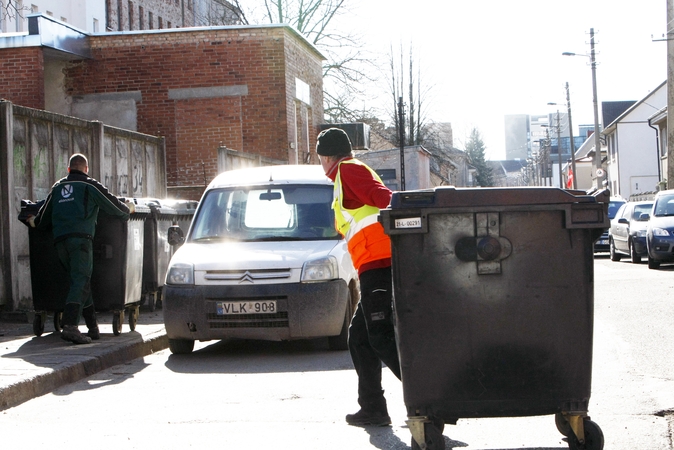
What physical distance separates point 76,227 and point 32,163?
11.0ft

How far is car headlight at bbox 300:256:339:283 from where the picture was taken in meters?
9.24

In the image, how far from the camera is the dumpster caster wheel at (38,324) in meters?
10.2

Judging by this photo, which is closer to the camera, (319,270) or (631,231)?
(319,270)

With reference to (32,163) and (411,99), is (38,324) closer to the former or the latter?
(32,163)

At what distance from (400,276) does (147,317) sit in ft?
26.9

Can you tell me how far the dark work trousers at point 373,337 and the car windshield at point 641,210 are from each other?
736 inches

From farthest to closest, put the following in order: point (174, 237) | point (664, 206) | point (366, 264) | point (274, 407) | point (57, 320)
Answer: point (664, 206)
point (57, 320)
point (174, 237)
point (274, 407)
point (366, 264)

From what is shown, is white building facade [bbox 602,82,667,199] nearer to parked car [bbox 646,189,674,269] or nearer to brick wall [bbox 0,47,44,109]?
parked car [bbox 646,189,674,269]

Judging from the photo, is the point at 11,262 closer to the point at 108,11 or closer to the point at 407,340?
the point at 407,340

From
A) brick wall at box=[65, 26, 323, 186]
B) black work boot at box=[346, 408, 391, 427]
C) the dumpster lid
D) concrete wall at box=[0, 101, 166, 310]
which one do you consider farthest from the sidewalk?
brick wall at box=[65, 26, 323, 186]

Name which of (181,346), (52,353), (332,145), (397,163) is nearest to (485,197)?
(332,145)

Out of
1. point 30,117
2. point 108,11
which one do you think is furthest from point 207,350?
point 108,11

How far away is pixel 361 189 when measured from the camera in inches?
228

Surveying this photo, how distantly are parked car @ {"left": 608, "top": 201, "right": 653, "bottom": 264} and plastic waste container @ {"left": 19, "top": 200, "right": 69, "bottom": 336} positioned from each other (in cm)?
1557
